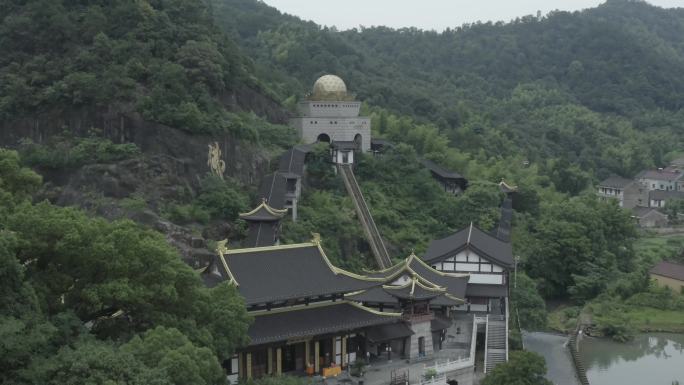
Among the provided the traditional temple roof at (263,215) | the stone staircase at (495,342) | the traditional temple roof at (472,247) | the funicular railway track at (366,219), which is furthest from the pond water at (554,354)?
the traditional temple roof at (263,215)

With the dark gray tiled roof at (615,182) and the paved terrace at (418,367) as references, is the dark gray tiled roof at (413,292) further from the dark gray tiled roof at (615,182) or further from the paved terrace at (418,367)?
the dark gray tiled roof at (615,182)

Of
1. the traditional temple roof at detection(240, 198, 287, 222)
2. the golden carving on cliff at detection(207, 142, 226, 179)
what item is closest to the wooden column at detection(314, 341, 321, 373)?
the traditional temple roof at detection(240, 198, 287, 222)

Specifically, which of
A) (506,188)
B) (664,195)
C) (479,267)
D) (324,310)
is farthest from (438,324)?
(664,195)

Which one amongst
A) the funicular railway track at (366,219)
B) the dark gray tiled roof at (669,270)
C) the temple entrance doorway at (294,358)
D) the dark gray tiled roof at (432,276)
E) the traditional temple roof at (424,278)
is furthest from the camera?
the dark gray tiled roof at (669,270)

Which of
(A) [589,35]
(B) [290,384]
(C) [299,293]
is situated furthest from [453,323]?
(A) [589,35]

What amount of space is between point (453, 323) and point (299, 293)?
9474mm

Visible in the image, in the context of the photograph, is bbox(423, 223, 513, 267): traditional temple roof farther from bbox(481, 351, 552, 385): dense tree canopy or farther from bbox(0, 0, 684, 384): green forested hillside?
bbox(481, 351, 552, 385): dense tree canopy

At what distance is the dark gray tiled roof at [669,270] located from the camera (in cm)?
4756

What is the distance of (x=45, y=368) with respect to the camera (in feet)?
56.3

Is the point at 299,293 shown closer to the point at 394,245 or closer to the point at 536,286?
the point at 394,245

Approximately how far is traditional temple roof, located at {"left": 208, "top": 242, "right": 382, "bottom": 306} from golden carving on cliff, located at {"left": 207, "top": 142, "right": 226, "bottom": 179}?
1268cm

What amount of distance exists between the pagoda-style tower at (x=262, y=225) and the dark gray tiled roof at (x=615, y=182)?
166ft

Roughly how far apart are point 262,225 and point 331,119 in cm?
1892

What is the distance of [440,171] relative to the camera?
5600 cm
